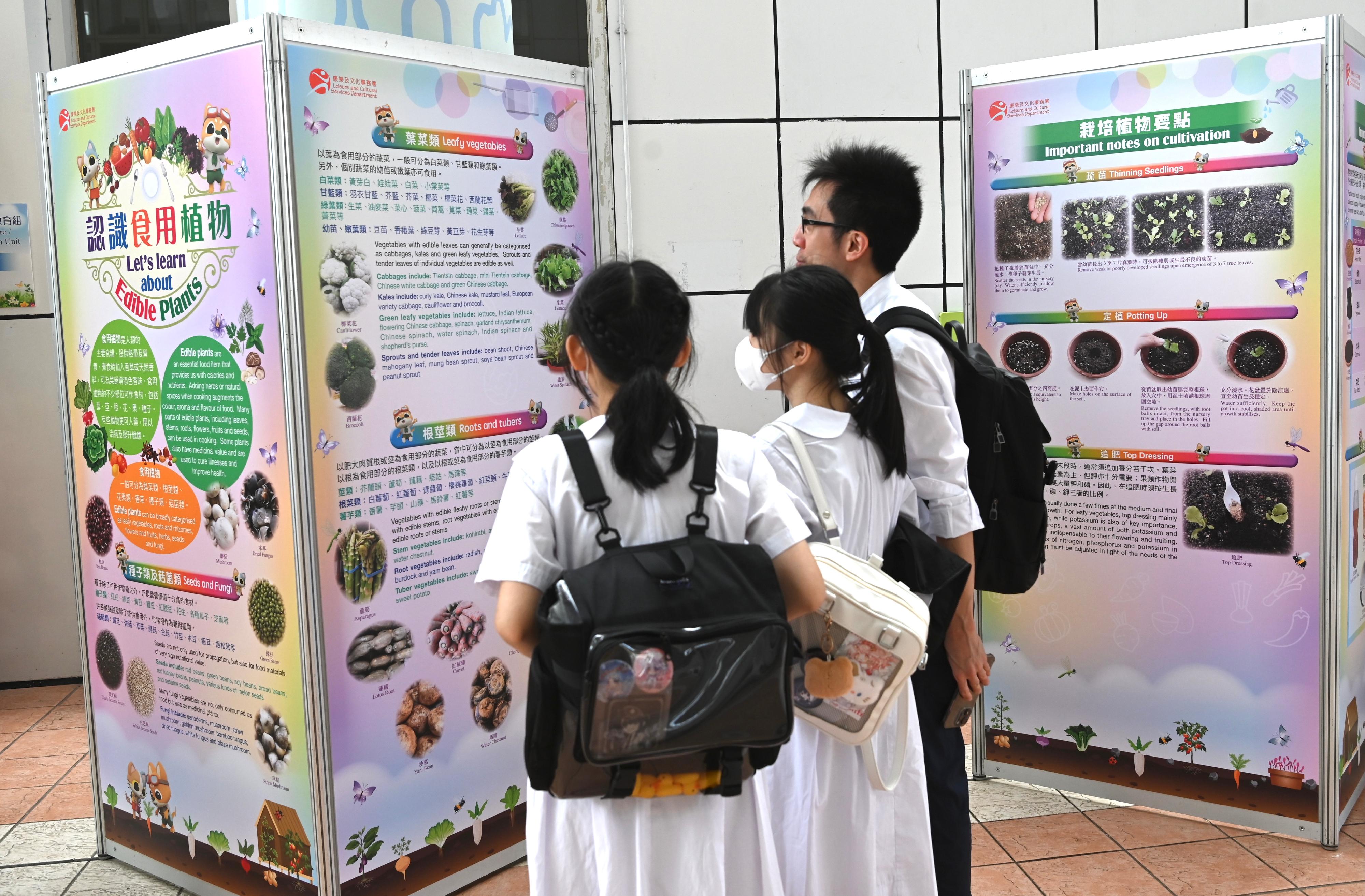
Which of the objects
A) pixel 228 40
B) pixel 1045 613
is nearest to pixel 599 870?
pixel 228 40

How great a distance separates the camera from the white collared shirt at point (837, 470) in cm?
193

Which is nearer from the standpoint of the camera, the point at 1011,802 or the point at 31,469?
the point at 1011,802

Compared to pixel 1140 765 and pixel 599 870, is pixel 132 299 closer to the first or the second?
pixel 599 870

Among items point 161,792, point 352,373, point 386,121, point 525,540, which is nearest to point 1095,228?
point 386,121

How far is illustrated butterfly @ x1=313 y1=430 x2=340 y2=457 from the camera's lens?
2.44 metres

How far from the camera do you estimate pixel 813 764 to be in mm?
1972

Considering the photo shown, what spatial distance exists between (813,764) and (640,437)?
79 cm

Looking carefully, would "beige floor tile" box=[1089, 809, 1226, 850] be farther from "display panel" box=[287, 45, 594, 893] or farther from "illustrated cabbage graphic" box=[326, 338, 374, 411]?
"illustrated cabbage graphic" box=[326, 338, 374, 411]

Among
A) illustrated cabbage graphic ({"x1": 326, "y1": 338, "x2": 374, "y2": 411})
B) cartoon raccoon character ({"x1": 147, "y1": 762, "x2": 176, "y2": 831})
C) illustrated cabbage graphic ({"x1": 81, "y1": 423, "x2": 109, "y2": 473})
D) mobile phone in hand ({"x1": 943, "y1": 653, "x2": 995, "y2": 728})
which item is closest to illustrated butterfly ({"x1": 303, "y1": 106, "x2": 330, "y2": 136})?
illustrated cabbage graphic ({"x1": 326, "y1": 338, "x2": 374, "y2": 411})

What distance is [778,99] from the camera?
4.28m

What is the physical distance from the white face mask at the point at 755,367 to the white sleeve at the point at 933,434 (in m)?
0.27

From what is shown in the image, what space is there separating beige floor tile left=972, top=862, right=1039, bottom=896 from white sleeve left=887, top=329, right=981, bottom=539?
3.57 ft

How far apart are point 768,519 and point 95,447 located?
2009mm

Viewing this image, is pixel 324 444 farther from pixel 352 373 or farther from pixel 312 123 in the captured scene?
pixel 312 123
